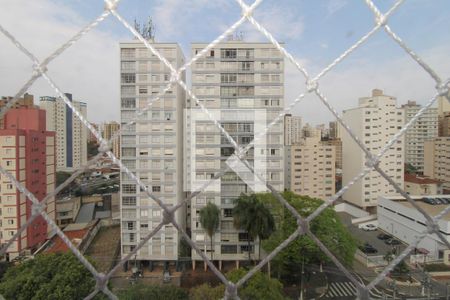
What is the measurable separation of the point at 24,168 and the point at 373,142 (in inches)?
256

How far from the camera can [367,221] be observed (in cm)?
668

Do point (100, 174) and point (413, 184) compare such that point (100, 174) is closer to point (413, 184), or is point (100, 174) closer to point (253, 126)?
point (253, 126)

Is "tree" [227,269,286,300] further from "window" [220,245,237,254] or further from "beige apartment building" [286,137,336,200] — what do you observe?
"beige apartment building" [286,137,336,200]

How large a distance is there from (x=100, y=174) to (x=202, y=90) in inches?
→ 181

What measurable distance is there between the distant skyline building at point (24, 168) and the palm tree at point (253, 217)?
240 cm

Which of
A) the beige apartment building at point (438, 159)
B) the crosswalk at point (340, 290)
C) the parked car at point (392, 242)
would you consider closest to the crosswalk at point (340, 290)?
the crosswalk at point (340, 290)

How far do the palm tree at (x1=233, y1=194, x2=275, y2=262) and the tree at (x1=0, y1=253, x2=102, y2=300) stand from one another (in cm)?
199

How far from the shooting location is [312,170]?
7.11m

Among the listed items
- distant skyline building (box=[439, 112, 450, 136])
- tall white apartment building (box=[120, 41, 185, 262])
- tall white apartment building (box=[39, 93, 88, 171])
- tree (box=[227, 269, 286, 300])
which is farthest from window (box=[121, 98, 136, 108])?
distant skyline building (box=[439, 112, 450, 136])

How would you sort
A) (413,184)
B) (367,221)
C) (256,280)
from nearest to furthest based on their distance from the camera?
(256,280), (367,221), (413,184)

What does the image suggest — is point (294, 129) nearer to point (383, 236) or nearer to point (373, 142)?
point (373, 142)

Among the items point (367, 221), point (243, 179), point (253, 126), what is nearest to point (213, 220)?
point (243, 179)

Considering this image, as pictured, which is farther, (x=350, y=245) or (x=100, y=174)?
(x=100, y=174)

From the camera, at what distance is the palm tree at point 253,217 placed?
3.67m
